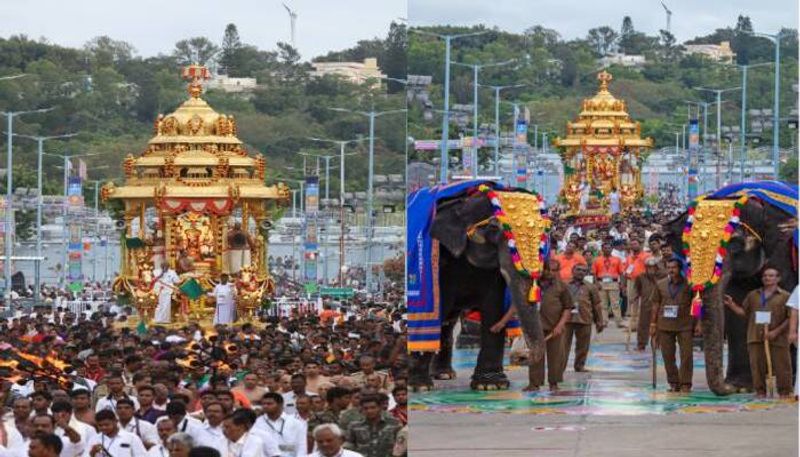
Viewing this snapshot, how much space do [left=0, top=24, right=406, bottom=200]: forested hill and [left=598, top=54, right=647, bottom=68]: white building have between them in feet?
11.8

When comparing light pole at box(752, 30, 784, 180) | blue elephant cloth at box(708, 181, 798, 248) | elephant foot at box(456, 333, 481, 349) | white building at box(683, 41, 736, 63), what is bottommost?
elephant foot at box(456, 333, 481, 349)

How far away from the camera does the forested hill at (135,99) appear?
158 feet

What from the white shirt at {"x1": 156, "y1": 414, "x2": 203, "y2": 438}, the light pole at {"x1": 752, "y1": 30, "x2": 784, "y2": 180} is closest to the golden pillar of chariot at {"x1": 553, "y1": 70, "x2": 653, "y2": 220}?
the light pole at {"x1": 752, "y1": 30, "x2": 784, "y2": 180}

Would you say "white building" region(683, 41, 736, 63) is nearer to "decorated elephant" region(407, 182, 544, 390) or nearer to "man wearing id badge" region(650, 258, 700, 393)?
"man wearing id badge" region(650, 258, 700, 393)

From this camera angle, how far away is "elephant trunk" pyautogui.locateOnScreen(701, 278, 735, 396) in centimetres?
2094

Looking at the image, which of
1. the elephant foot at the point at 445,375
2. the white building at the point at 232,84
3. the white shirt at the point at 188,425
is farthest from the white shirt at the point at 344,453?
the white building at the point at 232,84

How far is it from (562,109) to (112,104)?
28.2 meters

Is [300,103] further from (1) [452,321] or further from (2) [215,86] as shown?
(1) [452,321]

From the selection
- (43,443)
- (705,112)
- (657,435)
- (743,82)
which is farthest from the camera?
(705,112)

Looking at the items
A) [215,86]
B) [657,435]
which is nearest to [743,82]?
[657,435]

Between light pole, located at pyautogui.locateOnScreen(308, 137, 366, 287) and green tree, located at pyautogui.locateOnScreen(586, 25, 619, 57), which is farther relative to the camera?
light pole, located at pyautogui.locateOnScreen(308, 137, 366, 287)

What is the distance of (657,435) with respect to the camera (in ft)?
59.4

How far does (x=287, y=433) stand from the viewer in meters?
15.5

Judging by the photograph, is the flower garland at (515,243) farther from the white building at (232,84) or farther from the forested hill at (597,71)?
the white building at (232,84)
